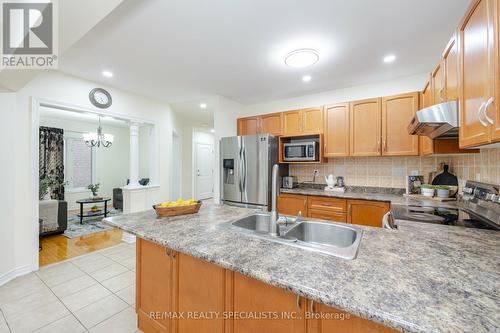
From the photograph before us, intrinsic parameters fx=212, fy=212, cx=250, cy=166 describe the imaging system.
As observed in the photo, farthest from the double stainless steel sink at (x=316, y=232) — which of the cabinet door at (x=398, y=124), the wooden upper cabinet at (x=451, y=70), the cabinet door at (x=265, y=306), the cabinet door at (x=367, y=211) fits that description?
the cabinet door at (x=398, y=124)

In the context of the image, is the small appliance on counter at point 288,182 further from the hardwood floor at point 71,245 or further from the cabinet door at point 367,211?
the hardwood floor at point 71,245

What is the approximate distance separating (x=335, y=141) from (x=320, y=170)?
1.95 ft

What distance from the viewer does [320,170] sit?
353 cm

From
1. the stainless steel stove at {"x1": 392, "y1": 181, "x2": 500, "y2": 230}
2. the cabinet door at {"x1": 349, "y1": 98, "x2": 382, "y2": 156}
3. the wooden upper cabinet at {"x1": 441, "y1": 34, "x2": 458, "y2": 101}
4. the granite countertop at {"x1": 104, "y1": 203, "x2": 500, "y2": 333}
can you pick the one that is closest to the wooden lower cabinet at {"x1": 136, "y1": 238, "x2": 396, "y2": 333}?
the granite countertop at {"x1": 104, "y1": 203, "x2": 500, "y2": 333}

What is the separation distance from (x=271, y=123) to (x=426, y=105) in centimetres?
207

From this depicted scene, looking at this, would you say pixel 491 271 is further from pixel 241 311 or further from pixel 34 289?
pixel 34 289

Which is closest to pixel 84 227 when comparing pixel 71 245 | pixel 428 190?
pixel 71 245

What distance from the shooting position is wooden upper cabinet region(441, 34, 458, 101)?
56.6 inches

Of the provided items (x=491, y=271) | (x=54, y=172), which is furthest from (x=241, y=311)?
(x=54, y=172)

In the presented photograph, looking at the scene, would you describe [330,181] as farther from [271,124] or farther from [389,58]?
[389,58]

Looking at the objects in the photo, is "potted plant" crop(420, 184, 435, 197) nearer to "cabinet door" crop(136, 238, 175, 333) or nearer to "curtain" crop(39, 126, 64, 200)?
"cabinet door" crop(136, 238, 175, 333)

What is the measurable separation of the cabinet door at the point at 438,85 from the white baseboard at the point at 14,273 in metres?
4.50

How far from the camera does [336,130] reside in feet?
10.3

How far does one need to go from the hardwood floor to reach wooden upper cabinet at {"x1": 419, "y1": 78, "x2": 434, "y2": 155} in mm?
4460
